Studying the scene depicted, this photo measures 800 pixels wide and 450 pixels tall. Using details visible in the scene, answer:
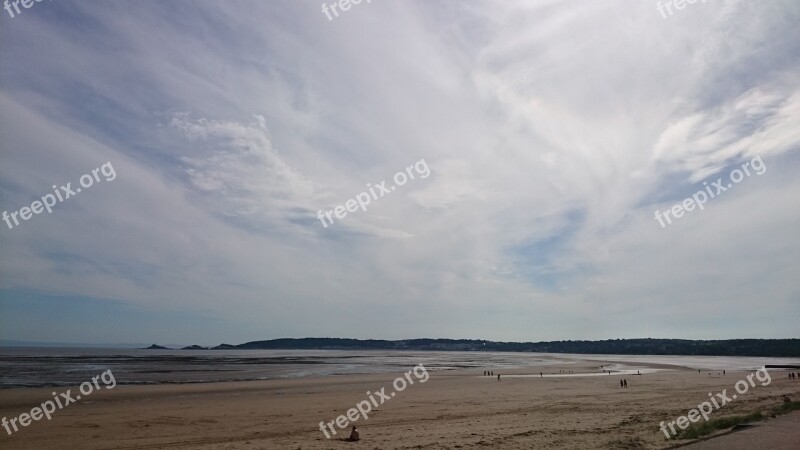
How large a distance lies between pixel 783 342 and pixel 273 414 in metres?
212

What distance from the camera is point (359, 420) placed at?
2256 centimetres

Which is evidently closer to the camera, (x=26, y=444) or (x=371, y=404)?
(x=26, y=444)

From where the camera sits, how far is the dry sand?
17.3 m

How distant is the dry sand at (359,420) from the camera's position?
17.3 meters

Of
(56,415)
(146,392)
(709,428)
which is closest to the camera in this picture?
(709,428)

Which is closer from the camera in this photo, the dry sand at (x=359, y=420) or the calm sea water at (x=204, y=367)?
the dry sand at (x=359, y=420)

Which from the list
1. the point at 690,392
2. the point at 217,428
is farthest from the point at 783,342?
the point at 217,428

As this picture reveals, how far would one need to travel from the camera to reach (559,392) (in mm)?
36312

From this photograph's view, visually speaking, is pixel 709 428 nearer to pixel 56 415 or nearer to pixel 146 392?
pixel 56 415

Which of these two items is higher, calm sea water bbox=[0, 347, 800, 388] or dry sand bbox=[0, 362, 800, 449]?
calm sea water bbox=[0, 347, 800, 388]

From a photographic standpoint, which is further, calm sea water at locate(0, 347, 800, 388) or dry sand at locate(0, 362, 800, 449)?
calm sea water at locate(0, 347, 800, 388)

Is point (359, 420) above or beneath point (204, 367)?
beneath

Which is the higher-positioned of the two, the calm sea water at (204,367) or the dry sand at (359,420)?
the calm sea water at (204,367)

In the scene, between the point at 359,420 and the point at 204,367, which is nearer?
the point at 359,420
